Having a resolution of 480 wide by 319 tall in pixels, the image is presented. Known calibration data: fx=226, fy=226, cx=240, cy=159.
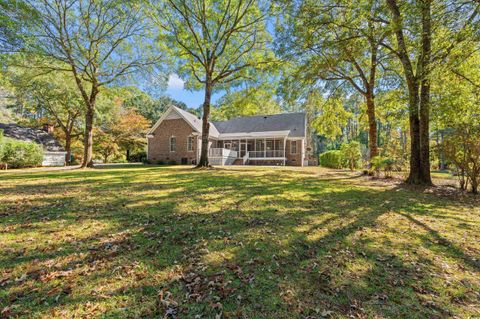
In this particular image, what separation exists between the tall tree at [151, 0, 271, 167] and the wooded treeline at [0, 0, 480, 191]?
0.22ft

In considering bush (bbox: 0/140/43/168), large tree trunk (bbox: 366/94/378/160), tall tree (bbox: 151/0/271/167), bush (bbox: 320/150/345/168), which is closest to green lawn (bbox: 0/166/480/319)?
large tree trunk (bbox: 366/94/378/160)

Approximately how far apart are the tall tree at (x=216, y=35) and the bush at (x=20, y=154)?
1316 cm

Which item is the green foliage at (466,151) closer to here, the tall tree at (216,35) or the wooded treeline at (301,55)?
the wooded treeline at (301,55)

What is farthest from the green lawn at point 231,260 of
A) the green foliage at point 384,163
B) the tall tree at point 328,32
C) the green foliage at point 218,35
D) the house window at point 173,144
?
the house window at point 173,144

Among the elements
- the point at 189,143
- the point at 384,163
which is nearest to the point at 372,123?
the point at 384,163

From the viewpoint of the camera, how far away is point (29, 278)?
252 centimetres

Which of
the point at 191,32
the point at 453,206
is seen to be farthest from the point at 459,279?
the point at 191,32

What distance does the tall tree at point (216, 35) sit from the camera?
13.5 m

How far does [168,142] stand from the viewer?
79.1ft

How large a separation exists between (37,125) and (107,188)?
27841mm

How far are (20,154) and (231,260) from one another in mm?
20478

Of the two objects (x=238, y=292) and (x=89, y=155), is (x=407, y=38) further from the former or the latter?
(x=89, y=155)

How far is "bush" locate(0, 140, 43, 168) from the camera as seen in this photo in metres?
15.5

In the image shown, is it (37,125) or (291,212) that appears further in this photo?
(37,125)
